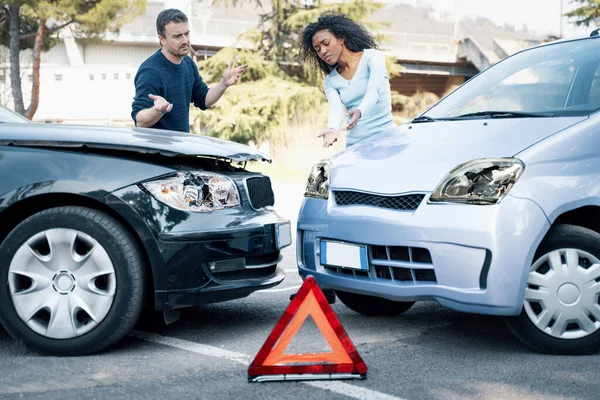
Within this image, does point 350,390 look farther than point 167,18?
No

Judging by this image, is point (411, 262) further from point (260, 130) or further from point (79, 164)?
point (260, 130)

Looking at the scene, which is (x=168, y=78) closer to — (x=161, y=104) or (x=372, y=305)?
(x=161, y=104)

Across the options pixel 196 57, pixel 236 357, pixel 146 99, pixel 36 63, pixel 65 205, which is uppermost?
pixel 146 99

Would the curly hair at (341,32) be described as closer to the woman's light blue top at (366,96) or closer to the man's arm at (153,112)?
the woman's light blue top at (366,96)

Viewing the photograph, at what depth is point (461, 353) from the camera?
391cm

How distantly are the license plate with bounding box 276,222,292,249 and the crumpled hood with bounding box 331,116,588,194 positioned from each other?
0.36m

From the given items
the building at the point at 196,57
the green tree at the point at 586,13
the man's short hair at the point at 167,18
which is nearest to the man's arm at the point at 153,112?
the man's short hair at the point at 167,18

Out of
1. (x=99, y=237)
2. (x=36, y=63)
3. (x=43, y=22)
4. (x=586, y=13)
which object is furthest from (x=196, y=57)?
(x=99, y=237)

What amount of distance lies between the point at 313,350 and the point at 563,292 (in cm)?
121

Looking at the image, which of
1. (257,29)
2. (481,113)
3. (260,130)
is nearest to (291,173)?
(260,130)

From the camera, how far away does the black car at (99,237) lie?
12.3 ft

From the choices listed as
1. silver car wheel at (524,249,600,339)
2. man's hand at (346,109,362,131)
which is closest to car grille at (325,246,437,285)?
silver car wheel at (524,249,600,339)

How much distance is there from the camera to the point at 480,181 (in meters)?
3.70

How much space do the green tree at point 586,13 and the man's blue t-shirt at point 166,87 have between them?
2810cm
